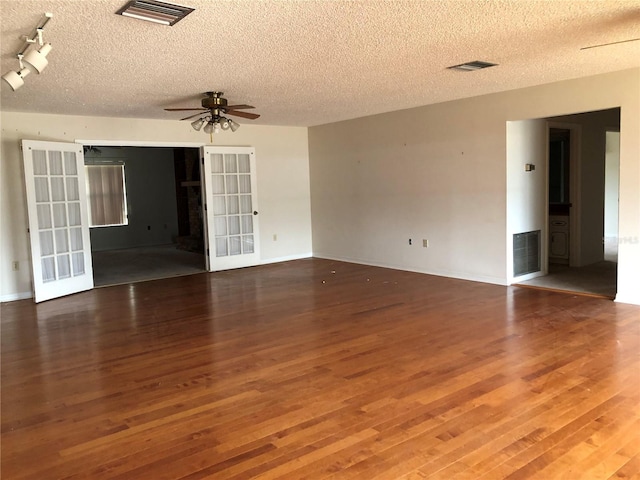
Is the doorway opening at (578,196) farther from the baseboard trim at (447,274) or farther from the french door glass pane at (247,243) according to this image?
the french door glass pane at (247,243)

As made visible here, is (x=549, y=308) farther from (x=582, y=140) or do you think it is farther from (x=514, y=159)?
(x=582, y=140)

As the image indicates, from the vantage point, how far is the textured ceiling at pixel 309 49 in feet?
10.1

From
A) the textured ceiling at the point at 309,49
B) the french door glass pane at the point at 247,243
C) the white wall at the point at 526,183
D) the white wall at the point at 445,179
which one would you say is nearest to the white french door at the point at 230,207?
the french door glass pane at the point at 247,243

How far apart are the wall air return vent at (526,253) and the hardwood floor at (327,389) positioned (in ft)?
2.81

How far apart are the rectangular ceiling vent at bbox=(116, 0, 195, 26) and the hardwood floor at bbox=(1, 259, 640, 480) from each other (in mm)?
2333

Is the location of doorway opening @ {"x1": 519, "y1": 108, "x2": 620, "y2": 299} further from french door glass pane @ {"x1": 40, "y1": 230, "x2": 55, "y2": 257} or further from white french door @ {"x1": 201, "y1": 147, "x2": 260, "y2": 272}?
french door glass pane @ {"x1": 40, "y1": 230, "x2": 55, "y2": 257}

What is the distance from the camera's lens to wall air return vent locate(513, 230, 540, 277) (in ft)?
21.0

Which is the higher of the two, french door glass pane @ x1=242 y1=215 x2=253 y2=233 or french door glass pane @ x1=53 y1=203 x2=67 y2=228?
french door glass pane @ x1=53 y1=203 x2=67 y2=228

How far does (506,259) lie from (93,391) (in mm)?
4787

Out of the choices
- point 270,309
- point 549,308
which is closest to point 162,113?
point 270,309

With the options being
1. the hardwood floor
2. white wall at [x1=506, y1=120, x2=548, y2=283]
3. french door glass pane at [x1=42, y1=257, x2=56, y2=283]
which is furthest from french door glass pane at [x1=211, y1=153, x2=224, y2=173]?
white wall at [x1=506, y1=120, x2=548, y2=283]

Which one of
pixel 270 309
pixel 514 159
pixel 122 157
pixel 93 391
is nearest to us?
pixel 93 391

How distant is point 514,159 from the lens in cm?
621

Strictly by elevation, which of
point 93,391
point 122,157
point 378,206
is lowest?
point 93,391
